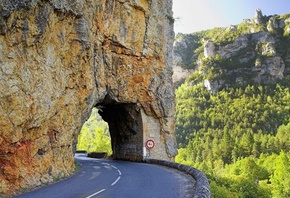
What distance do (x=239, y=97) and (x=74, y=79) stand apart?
15039 cm

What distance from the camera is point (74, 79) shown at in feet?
61.8

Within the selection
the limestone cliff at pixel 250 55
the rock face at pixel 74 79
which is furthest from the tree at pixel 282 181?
the limestone cliff at pixel 250 55

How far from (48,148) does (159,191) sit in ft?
23.5

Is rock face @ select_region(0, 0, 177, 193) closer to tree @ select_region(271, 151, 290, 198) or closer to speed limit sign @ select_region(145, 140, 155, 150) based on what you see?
speed limit sign @ select_region(145, 140, 155, 150)

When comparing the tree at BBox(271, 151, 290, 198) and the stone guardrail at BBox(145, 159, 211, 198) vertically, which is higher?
the stone guardrail at BBox(145, 159, 211, 198)

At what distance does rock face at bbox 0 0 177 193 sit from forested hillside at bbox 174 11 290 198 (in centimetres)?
7455

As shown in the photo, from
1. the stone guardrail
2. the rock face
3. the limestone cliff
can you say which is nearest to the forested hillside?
the limestone cliff

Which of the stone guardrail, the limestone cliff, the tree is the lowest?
the tree

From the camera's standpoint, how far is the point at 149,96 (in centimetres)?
2803

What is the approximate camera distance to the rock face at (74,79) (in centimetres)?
1316

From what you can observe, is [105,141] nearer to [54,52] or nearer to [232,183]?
[232,183]

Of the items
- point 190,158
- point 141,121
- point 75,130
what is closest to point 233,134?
point 190,158

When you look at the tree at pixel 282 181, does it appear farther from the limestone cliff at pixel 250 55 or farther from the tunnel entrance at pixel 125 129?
the limestone cliff at pixel 250 55

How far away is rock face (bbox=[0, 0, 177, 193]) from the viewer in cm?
1316
